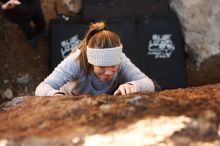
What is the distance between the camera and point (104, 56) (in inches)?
79.0

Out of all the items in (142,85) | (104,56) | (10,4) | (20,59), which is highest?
(10,4)

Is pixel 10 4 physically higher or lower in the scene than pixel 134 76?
higher

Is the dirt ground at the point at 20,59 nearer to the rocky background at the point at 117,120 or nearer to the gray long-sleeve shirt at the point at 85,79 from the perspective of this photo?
the gray long-sleeve shirt at the point at 85,79

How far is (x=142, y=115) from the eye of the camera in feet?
4.00

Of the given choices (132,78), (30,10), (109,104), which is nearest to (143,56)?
(30,10)

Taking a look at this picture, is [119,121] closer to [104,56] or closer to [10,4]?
[104,56]

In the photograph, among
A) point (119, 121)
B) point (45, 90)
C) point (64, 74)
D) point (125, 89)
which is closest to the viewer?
point (119, 121)

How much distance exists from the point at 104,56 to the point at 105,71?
→ 3.0 inches

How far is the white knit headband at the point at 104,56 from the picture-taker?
78.9 inches

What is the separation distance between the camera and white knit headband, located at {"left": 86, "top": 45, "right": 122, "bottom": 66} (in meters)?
2.00

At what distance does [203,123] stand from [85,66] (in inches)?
40.0

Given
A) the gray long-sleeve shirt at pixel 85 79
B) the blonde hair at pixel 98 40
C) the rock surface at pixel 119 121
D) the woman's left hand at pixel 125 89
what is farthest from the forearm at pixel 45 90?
the rock surface at pixel 119 121

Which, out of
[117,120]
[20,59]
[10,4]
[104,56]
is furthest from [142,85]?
[20,59]

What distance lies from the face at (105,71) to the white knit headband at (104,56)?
2cm
